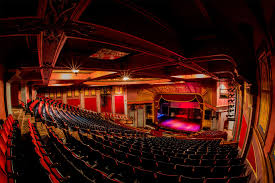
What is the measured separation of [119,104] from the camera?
59.0 ft

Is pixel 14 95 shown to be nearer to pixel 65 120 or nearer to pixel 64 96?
pixel 64 96

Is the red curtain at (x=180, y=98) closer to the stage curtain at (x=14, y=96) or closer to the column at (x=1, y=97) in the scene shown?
the stage curtain at (x=14, y=96)

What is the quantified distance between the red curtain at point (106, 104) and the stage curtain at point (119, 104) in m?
0.96

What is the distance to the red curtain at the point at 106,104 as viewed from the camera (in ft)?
59.2

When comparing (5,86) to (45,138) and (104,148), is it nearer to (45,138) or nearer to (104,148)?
(45,138)

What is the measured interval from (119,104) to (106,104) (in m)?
2.14

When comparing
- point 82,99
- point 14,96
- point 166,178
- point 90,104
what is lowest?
point 90,104

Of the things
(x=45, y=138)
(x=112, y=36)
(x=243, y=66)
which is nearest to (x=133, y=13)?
(x=112, y=36)

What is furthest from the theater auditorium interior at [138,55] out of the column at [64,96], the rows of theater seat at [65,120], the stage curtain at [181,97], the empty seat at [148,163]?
the column at [64,96]

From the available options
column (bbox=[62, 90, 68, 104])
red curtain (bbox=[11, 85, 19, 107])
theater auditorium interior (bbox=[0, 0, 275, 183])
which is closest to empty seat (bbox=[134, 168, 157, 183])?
theater auditorium interior (bbox=[0, 0, 275, 183])

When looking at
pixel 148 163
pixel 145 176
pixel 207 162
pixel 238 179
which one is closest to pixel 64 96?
pixel 148 163

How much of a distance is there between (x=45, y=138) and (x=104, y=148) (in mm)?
3071

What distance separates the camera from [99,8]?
5.59 feet

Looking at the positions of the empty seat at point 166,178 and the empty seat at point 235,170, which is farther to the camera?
the empty seat at point 235,170
